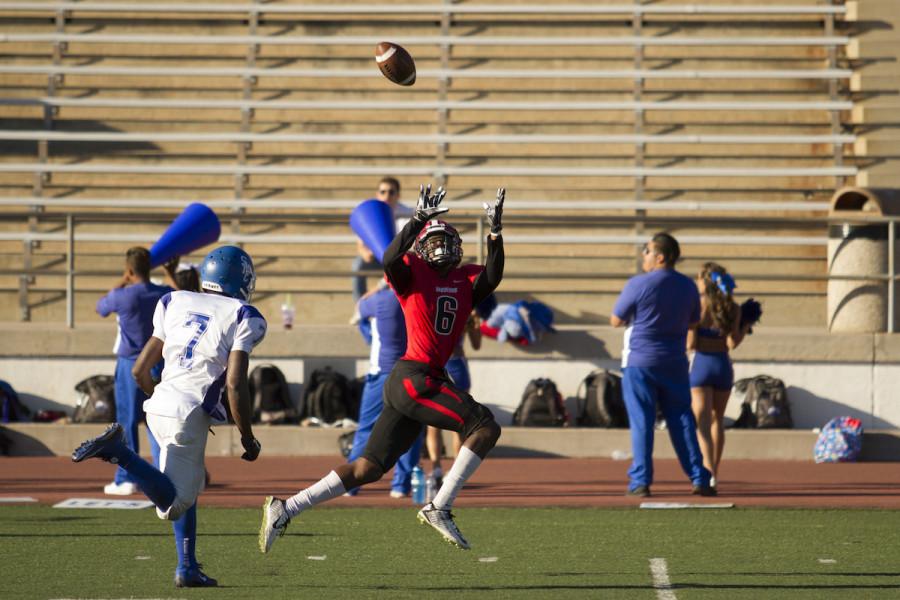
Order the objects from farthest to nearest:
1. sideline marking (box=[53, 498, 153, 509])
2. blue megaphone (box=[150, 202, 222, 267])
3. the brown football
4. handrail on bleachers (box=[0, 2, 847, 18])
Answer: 1. handrail on bleachers (box=[0, 2, 847, 18])
2. blue megaphone (box=[150, 202, 222, 267])
3. sideline marking (box=[53, 498, 153, 509])
4. the brown football

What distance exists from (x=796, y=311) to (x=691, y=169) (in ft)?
7.28

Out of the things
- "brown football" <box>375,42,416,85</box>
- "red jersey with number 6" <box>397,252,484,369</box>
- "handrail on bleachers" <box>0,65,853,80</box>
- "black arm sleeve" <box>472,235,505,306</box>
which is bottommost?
Result: "red jersey with number 6" <box>397,252,484,369</box>

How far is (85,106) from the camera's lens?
1770 centimetres

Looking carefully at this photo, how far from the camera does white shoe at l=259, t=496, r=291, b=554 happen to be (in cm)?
671

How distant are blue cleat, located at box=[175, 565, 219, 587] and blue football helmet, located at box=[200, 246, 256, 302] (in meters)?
1.27

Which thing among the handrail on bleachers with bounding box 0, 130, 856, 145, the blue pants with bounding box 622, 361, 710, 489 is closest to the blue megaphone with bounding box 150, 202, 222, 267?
the blue pants with bounding box 622, 361, 710, 489

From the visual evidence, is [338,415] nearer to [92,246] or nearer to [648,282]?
[648,282]

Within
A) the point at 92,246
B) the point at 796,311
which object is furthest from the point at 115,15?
the point at 796,311

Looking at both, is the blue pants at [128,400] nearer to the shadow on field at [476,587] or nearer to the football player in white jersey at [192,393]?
the football player in white jersey at [192,393]

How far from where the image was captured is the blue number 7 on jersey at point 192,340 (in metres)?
6.49

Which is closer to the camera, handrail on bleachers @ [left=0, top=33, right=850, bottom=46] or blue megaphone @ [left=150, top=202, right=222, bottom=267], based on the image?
blue megaphone @ [left=150, top=202, right=222, bottom=267]

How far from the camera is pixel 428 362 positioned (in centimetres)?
716

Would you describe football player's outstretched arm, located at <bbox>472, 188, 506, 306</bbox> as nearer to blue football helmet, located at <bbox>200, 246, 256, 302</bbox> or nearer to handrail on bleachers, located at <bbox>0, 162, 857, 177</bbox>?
blue football helmet, located at <bbox>200, 246, 256, 302</bbox>

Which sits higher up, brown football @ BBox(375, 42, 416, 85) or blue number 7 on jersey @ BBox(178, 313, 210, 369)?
brown football @ BBox(375, 42, 416, 85)
